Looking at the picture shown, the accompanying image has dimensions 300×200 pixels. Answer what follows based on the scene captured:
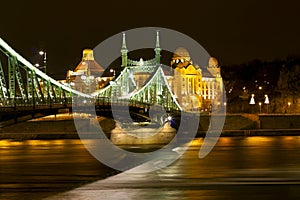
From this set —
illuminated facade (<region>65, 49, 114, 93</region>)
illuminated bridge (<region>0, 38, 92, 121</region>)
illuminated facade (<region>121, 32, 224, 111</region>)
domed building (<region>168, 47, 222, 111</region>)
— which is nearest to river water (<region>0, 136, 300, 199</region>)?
illuminated bridge (<region>0, 38, 92, 121</region>)

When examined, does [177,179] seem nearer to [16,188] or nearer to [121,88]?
[16,188]

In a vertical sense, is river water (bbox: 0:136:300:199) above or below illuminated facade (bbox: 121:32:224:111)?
below

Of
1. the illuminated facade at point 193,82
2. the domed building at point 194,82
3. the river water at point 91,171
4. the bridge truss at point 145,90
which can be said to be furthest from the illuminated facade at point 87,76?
the river water at point 91,171

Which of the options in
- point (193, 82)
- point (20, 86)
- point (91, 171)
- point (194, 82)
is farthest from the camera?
point (194, 82)

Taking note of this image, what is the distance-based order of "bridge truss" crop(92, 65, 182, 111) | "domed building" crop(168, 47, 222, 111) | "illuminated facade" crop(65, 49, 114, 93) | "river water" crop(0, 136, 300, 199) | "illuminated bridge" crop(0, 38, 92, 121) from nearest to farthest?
"river water" crop(0, 136, 300, 199) → "illuminated bridge" crop(0, 38, 92, 121) → "bridge truss" crop(92, 65, 182, 111) → "illuminated facade" crop(65, 49, 114, 93) → "domed building" crop(168, 47, 222, 111)

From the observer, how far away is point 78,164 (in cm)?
2761

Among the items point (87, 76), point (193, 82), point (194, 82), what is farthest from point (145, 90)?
point (194, 82)

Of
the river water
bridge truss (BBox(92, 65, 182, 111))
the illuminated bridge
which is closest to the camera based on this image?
the river water

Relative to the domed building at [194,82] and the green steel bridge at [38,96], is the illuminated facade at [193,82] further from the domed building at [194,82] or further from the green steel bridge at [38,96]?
the green steel bridge at [38,96]

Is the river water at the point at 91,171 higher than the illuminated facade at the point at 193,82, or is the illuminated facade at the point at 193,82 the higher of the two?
the illuminated facade at the point at 193,82

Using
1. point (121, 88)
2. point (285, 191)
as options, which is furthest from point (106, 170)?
point (121, 88)

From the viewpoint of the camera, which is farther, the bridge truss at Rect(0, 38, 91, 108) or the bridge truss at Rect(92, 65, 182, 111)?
the bridge truss at Rect(92, 65, 182, 111)

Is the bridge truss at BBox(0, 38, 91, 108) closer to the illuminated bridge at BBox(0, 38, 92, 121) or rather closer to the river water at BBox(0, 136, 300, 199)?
the illuminated bridge at BBox(0, 38, 92, 121)

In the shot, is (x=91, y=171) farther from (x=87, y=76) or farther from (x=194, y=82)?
(x=194, y=82)
